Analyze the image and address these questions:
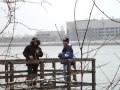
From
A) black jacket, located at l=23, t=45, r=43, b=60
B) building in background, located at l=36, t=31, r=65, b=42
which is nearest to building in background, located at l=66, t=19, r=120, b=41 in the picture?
building in background, located at l=36, t=31, r=65, b=42

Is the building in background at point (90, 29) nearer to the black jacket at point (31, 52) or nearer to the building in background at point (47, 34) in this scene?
the building in background at point (47, 34)

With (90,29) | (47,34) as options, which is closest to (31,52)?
(47,34)

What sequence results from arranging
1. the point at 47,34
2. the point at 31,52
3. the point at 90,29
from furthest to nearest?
1. the point at 47,34
2. the point at 31,52
3. the point at 90,29

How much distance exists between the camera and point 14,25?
3.18m

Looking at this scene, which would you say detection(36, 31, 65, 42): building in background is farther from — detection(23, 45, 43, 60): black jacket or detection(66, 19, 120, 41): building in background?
detection(23, 45, 43, 60): black jacket

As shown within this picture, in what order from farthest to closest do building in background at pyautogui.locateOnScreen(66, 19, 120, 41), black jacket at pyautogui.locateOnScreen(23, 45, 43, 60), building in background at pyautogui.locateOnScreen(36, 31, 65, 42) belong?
black jacket at pyautogui.locateOnScreen(23, 45, 43, 60)
building in background at pyautogui.locateOnScreen(36, 31, 65, 42)
building in background at pyautogui.locateOnScreen(66, 19, 120, 41)

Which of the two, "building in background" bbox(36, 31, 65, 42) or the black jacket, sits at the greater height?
"building in background" bbox(36, 31, 65, 42)

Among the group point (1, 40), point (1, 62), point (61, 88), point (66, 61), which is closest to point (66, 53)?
point (66, 61)

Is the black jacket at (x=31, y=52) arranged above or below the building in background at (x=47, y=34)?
below

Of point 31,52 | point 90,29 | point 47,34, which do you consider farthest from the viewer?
point 47,34

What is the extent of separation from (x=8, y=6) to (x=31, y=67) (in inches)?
223

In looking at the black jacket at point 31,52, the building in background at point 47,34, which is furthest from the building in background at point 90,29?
Result: the black jacket at point 31,52

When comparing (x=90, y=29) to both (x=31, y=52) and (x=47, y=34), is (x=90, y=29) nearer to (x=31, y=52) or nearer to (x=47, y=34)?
(x=31, y=52)

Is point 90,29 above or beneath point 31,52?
above
